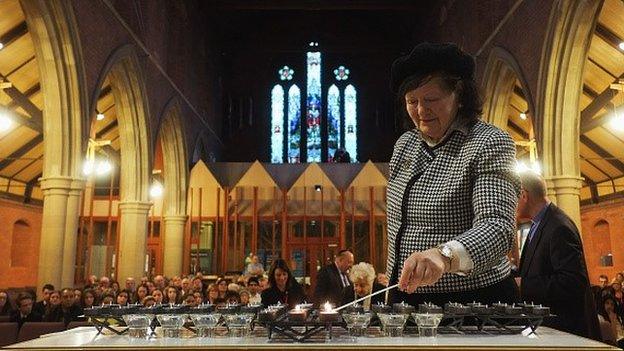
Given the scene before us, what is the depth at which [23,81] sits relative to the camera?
12.2 meters

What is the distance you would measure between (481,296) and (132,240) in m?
12.2

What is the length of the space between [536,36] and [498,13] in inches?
79.7

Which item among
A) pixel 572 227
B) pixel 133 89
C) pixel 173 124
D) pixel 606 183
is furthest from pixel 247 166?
pixel 572 227

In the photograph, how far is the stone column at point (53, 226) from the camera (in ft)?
30.8

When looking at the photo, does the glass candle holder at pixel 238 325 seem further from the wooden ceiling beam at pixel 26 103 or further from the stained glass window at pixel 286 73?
the stained glass window at pixel 286 73

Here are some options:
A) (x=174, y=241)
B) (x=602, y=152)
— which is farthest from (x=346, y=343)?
(x=602, y=152)

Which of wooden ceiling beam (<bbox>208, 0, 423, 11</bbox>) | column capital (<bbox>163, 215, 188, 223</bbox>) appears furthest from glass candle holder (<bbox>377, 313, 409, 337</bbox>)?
wooden ceiling beam (<bbox>208, 0, 423, 11</bbox>)

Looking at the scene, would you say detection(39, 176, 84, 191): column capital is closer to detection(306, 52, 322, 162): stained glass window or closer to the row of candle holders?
the row of candle holders

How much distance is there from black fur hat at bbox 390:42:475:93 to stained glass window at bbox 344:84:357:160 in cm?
2200

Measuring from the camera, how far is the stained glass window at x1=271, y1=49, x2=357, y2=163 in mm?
23547

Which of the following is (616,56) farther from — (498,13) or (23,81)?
(23,81)

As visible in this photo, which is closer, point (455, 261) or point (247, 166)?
point (455, 261)

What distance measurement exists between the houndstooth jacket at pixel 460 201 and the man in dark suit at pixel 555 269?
112cm

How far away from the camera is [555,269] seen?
254 centimetres
